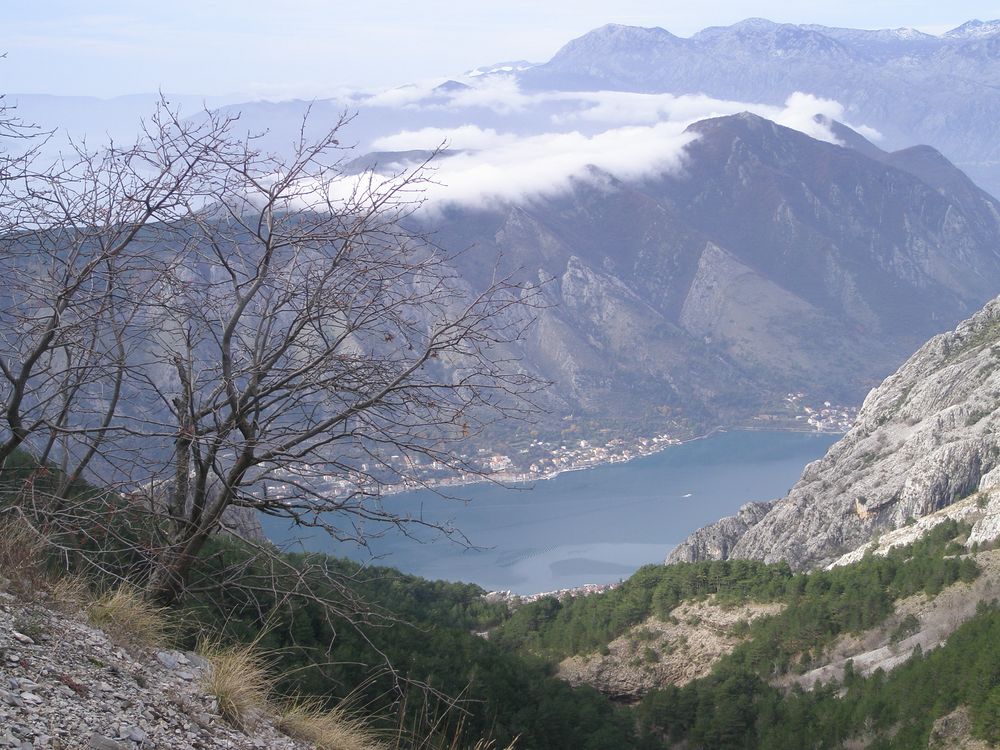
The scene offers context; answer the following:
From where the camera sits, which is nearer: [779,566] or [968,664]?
[968,664]

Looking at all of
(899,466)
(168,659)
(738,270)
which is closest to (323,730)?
(168,659)

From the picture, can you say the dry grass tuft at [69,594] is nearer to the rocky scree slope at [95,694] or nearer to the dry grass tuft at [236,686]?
the rocky scree slope at [95,694]

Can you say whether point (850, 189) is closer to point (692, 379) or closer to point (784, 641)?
point (692, 379)

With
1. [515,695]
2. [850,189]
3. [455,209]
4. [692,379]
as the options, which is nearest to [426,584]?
[515,695]

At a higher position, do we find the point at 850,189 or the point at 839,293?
the point at 850,189

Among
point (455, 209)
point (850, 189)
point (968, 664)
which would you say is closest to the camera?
point (968, 664)

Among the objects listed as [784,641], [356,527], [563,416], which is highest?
[356,527]

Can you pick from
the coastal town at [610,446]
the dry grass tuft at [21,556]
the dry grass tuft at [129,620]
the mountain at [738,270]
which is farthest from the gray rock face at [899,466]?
the mountain at [738,270]
